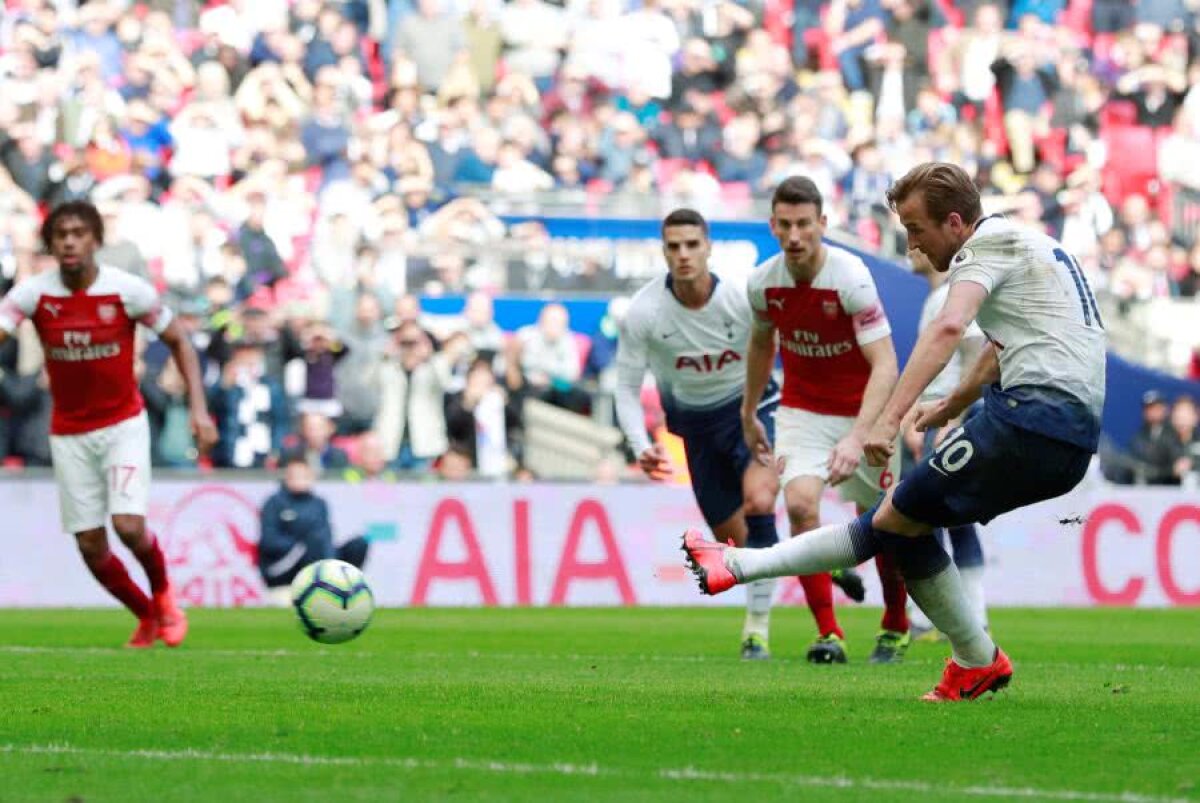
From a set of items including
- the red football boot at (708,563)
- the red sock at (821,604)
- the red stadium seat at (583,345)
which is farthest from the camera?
the red stadium seat at (583,345)

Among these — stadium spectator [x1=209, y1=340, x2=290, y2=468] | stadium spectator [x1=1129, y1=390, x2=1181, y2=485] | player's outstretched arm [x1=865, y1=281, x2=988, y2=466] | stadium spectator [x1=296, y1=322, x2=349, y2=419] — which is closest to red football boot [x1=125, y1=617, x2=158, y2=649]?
player's outstretched arm [x1=865, y1=281, x2=988, y2=466]

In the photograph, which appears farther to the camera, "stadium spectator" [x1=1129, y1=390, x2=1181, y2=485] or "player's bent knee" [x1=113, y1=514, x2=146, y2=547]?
"stadium spectator" [x1=1129, y1=390, x2=1181, y2=485]

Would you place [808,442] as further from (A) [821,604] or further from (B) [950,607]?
(B) [950,607]

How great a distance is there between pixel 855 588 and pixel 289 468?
25.0 ft

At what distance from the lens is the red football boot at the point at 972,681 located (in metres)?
9.28

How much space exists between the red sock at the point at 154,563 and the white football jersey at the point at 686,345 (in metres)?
2.94

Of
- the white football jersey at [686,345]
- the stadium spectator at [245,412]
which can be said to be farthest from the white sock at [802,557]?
the stadium spectator at [245,412]

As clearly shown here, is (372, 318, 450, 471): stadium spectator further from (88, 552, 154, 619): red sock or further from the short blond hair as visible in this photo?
the short blond hair

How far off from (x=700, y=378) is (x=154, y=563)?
3.49m

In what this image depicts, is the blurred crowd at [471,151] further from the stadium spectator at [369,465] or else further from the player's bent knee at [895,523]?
the player's bent knee at [895,523]

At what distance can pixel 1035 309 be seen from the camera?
8742 millimetres

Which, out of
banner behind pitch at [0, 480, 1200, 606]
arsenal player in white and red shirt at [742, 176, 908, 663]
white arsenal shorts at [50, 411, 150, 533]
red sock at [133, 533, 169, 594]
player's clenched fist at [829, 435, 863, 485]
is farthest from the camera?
banner behind pitch at [0, 480, 1200, 606]

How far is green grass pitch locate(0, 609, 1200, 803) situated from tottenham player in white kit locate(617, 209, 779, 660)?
947mm

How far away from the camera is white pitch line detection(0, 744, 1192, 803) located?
656cm
